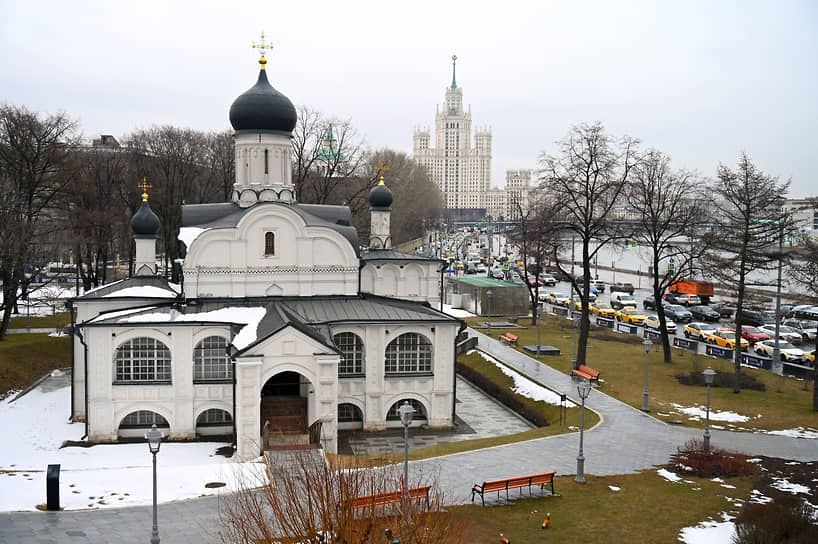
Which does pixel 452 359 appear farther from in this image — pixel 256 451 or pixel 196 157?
pixel 196 157

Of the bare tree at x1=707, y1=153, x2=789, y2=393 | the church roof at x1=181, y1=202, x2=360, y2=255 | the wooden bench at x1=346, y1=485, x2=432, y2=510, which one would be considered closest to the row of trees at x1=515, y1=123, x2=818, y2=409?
the bare tree at x1=707, y1=153, x2=789, y2=393

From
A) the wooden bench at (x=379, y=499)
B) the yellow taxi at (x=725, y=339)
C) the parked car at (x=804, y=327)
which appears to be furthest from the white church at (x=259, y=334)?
the parked car at (x=804, y=327)

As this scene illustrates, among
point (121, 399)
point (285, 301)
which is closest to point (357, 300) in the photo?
point (285, 301)

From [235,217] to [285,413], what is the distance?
772 centimetres

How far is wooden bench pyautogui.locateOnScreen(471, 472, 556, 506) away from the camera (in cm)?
1579

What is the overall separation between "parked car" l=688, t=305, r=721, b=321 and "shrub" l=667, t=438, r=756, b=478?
29.8m

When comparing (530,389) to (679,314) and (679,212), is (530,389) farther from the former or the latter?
(679,314)

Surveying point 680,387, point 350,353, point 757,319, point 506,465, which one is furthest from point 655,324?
point 506,465

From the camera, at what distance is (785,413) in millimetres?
23812

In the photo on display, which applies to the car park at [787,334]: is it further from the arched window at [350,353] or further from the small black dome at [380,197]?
the arched window at [350,353]

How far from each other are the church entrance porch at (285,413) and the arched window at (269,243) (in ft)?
14.4

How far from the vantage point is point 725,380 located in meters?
27.7

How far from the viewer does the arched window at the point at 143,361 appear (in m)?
23.2

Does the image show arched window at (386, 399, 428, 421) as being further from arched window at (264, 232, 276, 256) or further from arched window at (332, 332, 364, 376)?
arched window at (264, 232, 276, 256)
